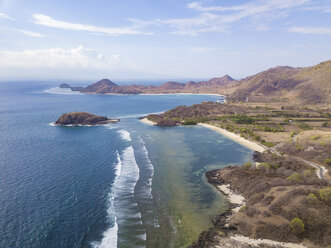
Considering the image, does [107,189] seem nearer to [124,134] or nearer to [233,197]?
[233,197]

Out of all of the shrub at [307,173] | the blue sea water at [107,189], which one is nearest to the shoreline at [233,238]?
the blue sea water at [107,189]

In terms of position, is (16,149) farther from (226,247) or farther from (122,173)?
(226,247)

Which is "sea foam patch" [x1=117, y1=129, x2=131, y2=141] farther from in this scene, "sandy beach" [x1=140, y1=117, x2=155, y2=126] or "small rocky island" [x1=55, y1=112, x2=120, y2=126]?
"small rocky island" [x1=55, y1=112, x2=120, y2=126]

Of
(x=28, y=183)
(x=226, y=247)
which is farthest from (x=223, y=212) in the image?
(x=28, y=183)

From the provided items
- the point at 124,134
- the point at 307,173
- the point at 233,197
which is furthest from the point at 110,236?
the point at 124,134

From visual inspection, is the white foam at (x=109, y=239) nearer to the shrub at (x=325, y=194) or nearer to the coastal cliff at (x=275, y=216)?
the coastal cliff at (x=275, y=216)

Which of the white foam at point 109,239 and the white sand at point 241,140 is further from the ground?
the white sand at point 241,140
